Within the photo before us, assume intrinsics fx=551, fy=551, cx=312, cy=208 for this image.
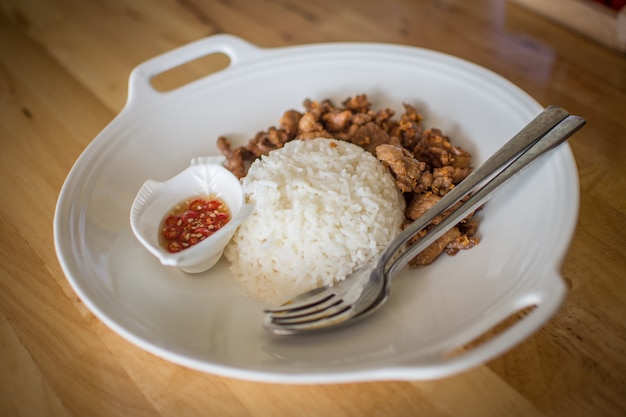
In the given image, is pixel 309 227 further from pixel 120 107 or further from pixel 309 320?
pixel 120 107

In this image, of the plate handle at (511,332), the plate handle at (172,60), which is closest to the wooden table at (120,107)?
the plate handle at (511,332)

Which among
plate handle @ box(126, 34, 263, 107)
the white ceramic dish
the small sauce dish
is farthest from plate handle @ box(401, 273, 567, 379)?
plate handle @ box(126, 34, 263, 107)

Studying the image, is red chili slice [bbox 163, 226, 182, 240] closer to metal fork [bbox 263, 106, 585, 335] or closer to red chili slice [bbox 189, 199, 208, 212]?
red chili slice [bbox 189, 199, 208, 212]

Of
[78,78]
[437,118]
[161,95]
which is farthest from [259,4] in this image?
[437,118]

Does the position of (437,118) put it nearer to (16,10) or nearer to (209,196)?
(209,196)

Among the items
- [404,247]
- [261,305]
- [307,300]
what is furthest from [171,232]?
[404,247]
